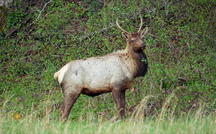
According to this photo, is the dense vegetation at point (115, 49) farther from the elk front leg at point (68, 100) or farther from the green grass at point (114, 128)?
the green grass at point (114, 128)

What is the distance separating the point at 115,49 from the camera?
15570mm

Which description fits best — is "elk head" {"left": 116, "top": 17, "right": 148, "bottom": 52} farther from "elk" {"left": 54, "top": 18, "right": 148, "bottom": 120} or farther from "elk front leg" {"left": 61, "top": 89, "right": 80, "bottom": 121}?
"elk front leg" {"left": 61, "top": 89, "right": 80, "bottom": 121}

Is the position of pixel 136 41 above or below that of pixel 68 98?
above

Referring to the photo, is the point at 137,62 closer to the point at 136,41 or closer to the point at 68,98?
the point at 136,41

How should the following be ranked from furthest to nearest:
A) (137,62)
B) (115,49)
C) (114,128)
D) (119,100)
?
(115,49)
(137,62)
(119,100)
(114,128)

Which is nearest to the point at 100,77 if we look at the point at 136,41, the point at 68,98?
the point at 68,98

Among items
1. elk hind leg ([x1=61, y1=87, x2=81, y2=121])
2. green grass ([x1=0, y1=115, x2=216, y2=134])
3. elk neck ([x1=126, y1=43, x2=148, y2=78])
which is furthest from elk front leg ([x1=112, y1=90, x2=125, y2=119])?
green grass ([x1=0, y1=115, x2=216, y2=134])

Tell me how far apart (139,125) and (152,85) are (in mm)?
5493

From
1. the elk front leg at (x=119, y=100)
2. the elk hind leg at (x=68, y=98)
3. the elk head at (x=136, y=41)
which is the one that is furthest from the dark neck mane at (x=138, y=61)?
the elk hind leg at (x=68, y=98)

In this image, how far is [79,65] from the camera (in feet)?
41.3

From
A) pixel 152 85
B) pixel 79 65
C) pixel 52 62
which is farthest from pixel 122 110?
pixel 52 62

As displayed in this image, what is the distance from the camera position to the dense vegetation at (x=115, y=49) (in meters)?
14.5

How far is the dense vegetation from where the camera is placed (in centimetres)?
1452

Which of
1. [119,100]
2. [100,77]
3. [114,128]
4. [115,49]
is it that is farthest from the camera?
[115,49]
